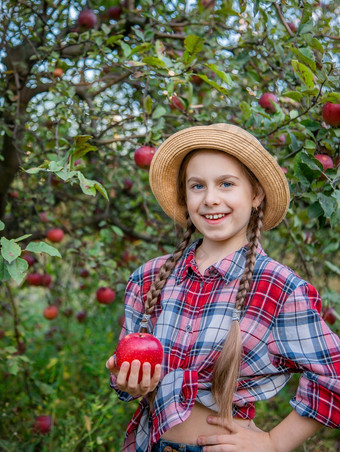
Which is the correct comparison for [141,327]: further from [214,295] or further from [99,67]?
[99,67]

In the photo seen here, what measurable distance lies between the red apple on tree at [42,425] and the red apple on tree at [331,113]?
1837 mm

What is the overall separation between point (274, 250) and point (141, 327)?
6.35 feet

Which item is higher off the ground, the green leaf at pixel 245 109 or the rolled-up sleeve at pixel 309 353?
the green leaf at pixel 245 109

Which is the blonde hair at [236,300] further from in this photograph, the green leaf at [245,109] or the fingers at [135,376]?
the green leaf at [245,109]

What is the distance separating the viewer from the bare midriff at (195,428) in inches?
50.7

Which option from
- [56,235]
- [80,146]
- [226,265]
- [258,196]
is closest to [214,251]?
[226,265]

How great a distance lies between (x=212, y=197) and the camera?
1329 millimetres

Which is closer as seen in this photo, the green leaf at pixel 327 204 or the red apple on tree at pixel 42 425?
the green leaf at pixel 327 204

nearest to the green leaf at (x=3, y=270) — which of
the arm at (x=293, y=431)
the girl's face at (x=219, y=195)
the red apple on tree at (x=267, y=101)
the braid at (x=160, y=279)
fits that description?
the braid at (x=160, y=279)

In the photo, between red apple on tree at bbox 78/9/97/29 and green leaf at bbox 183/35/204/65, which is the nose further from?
red apple on tree at bbox 78/9/97/29

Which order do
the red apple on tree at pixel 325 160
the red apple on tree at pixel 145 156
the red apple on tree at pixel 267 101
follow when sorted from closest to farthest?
the red apple on tree at pixel 325 160 < the red apple on tree at pixel 145 156 < the red apple on tree at pixel 267 101

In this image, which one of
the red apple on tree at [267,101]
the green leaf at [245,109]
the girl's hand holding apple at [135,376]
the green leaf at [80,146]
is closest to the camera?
the girl's hand holding apple at [135,376]

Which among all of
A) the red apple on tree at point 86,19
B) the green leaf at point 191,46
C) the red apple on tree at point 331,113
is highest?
the red apple on tree at point 86,19

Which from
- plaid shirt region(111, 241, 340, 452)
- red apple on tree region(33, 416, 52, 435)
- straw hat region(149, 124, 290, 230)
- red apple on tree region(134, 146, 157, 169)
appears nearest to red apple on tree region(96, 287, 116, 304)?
red apple on tree region(33, 416, 52, 435)
